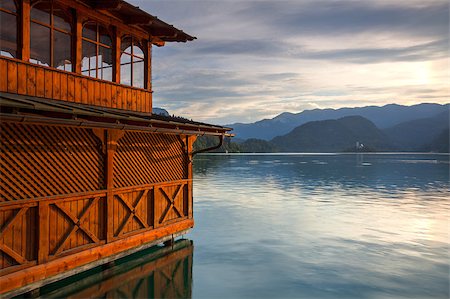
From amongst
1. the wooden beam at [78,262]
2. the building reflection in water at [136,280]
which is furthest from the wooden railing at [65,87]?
the building reflection in water at [136,280]

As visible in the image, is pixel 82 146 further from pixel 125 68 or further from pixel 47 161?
pixel 125 68

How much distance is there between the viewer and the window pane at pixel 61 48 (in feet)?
45.5

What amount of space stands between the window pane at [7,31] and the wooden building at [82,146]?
1.7 inches

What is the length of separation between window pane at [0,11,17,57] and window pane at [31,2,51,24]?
648 millimetres

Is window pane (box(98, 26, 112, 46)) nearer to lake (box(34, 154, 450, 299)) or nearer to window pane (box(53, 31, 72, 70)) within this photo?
window pane (box(53, 31, 72, 70))

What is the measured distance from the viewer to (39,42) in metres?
14.3

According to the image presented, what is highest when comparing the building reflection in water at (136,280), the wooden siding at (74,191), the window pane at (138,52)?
the window pane at (138,52)

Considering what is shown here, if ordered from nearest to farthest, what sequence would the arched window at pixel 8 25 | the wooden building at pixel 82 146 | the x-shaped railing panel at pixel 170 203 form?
1. the wooden building at pixel 82 146
2. the arched window at pixel 8 25
3. the x-shaped railing panel at pixel 170 203

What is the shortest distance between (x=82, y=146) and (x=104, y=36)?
4.77 meters

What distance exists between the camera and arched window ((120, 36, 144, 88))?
46.7 ft

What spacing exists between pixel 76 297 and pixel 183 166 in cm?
663

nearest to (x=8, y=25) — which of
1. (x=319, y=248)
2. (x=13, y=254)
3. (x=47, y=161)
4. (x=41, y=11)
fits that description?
(x=41, y=11)

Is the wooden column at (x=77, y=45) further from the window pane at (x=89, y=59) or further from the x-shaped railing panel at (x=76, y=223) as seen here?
the x-shaped railing panel at (x=76, y=223)

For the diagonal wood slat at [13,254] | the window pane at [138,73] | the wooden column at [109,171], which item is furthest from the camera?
the window pane at [138,73]
